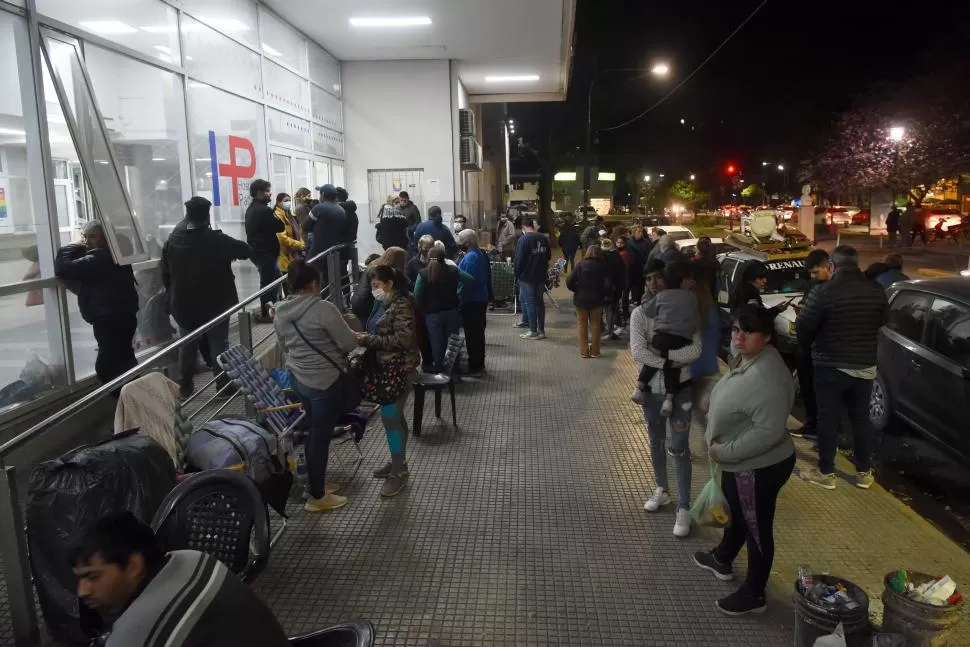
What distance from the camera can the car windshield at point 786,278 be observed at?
11289 millimetres

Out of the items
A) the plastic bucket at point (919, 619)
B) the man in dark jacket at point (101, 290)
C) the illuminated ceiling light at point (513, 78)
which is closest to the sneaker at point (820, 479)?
the plastic bucket at point (919, 619)

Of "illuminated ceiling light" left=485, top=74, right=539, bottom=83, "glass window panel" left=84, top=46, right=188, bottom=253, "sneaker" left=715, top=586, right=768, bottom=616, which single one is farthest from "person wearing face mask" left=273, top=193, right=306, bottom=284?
"illuminated ceiling light" left=485, top=74, right=539, bottom=83

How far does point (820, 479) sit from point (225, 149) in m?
8.58

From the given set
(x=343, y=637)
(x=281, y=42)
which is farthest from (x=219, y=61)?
(x=343, y=637)

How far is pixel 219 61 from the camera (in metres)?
10.4

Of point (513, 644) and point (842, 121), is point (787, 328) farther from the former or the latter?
point (842, 121)

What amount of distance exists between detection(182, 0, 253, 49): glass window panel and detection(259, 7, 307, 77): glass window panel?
0.39 meters

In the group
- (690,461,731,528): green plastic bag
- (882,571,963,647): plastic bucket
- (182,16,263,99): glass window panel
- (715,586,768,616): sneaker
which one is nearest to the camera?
(882,571,963,647): plastic bucket

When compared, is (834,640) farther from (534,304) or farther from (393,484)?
(534,304)

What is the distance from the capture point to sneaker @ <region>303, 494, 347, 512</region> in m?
5.53

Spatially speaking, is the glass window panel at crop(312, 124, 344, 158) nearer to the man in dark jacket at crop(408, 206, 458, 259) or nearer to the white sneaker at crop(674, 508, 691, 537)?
the man in dark jacket at crop(408, 206, 458, 259)

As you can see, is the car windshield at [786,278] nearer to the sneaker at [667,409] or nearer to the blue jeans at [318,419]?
the sneaker at [667,409]

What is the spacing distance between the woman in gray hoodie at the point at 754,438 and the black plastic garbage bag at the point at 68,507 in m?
3.13

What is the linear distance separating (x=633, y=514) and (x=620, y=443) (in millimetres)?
1598
